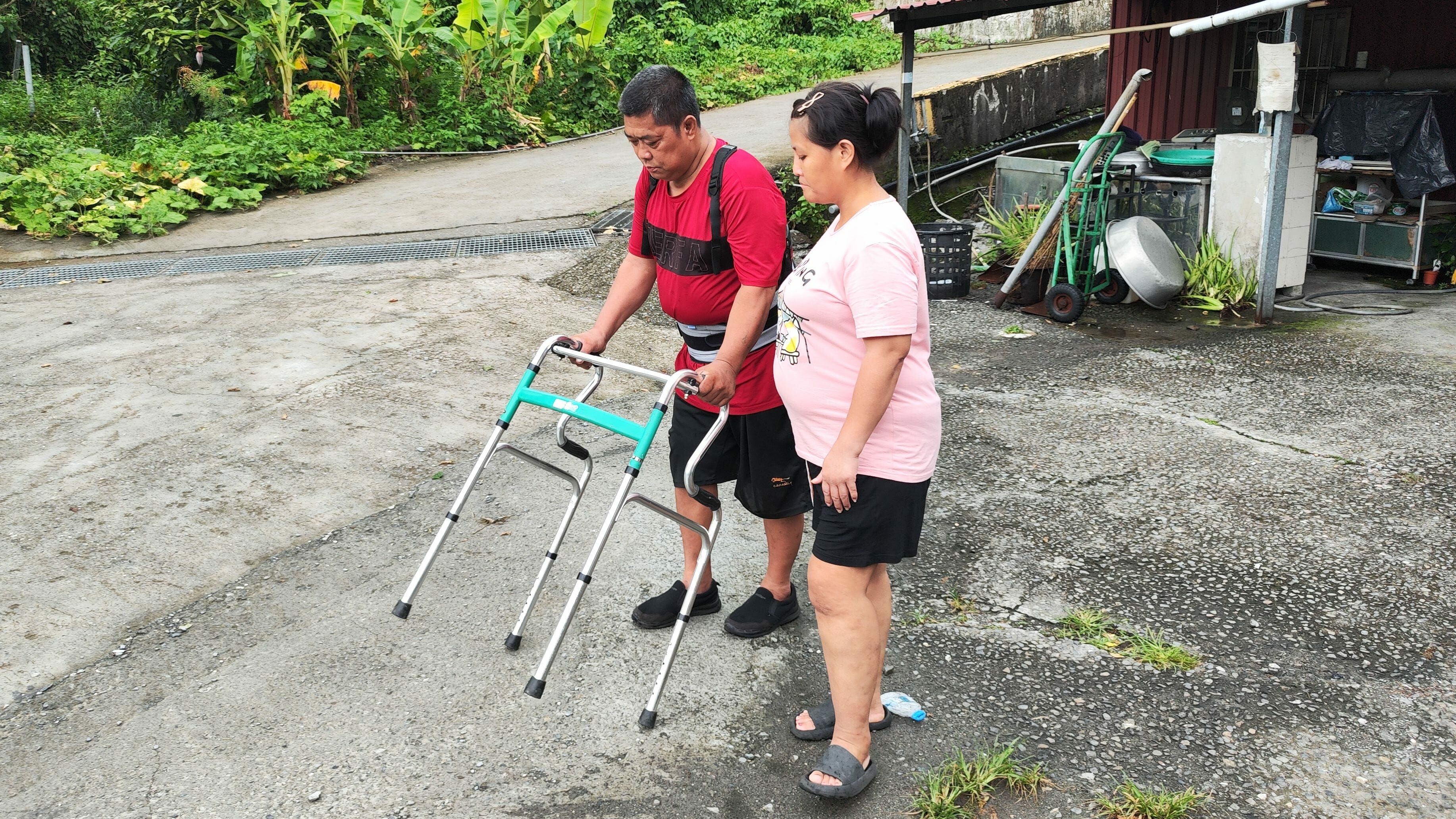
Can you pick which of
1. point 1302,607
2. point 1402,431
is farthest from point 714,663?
point 1402,431

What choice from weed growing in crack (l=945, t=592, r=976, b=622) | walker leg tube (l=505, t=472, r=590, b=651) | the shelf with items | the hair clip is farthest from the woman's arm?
the shelf with items

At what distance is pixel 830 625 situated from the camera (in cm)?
263

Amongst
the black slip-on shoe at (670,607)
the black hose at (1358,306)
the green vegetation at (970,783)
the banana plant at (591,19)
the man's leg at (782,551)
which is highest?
the banana plant at (591,19)

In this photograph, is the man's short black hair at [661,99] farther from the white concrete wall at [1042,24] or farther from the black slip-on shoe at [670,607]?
the white concrete wall at [1042,24]

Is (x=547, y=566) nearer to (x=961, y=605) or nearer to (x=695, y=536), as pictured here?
(x=695, y=536)

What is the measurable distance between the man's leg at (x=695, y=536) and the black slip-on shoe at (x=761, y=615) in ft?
0.15

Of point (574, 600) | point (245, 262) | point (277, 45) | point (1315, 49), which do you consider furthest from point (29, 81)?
point (1315, 49)

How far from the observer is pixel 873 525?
8.30 ft

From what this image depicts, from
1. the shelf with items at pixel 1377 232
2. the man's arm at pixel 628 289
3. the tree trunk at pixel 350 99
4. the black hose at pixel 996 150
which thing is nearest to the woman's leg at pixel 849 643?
the man's arm at pixel 628 289

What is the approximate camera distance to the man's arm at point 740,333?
9.57ft

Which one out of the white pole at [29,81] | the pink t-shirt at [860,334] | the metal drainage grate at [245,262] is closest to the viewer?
the pink t-shirt at [860,334]

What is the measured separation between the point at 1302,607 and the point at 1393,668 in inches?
15.3

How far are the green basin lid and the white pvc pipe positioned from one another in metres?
1.06

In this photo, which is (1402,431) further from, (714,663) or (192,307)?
(192,307)
